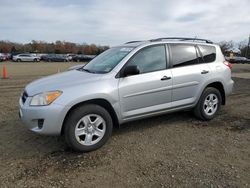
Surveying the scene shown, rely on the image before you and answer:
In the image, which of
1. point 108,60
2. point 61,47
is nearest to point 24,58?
point 61,47

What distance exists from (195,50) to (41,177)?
401cm

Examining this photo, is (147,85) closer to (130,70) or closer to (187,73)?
(130,70)

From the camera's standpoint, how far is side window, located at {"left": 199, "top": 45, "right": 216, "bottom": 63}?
5.99 meters

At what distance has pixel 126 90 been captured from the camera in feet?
15.5

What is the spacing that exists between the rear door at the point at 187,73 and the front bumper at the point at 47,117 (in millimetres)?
2278

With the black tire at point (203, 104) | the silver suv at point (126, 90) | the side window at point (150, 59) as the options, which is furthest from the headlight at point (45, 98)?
the black tire at point (203, 104)

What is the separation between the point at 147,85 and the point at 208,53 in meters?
1.98

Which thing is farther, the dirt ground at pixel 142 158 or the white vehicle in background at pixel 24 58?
the white vehicle in background at pixel 24 58

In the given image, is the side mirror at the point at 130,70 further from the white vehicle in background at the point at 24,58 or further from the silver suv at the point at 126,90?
the white vehicle in background at the point at 24,58

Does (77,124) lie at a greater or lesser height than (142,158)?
greater

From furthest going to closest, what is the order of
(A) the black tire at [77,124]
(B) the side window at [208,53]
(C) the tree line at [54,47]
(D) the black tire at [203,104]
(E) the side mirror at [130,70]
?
(C) the tree line at [54,47]
(B) the side window at [208,53]
(D) the black tire at [203,104]
(E) the side mirror at [130,70]
(A) the black tire at [77,124]

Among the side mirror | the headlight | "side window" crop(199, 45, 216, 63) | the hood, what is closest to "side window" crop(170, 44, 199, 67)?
"side window" crop(199, 45, 216, 63)

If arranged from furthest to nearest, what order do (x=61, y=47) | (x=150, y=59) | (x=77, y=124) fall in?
(x=61, y=47) → (x=150, y=59) → (x=77, y=124)

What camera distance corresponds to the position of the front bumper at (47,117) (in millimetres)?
4145
